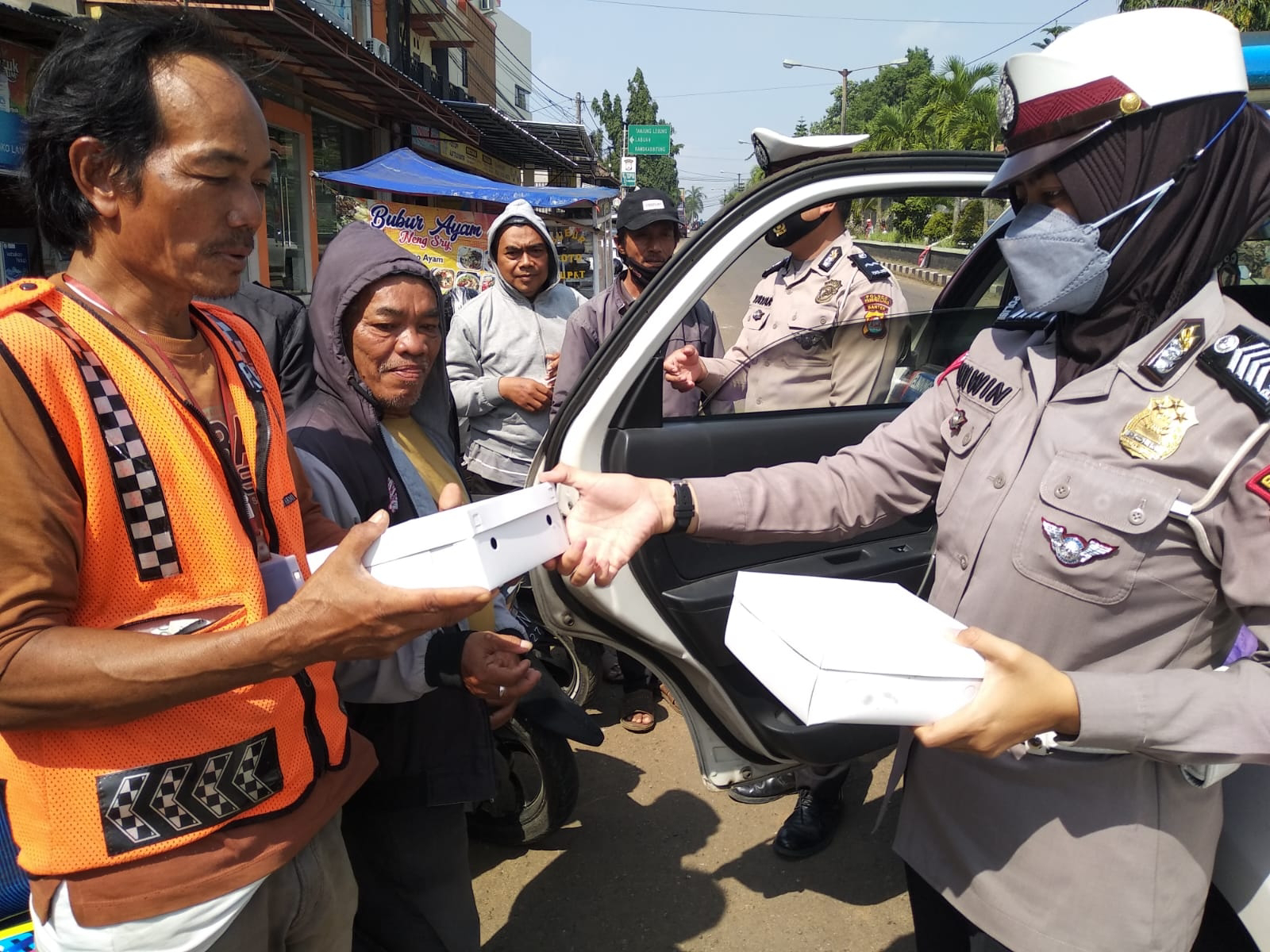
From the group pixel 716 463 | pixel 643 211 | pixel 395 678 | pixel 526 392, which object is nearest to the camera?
pixel 395 678

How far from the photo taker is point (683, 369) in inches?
102

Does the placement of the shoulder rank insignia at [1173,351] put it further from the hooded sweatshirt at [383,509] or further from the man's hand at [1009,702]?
the hooded sweatshirt at [383,509]

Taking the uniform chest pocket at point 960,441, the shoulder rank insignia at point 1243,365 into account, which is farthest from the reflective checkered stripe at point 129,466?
the shoulder rank insignia at point 1243,365

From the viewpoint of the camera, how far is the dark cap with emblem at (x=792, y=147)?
2805 millimetres

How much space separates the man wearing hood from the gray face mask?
1.14 metres

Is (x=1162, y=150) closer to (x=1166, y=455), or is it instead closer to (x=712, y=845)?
→ (x=1166, y=455)

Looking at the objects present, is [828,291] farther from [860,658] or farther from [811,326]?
[860,658]

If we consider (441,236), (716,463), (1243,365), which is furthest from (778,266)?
(441,236)

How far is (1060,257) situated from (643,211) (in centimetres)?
319

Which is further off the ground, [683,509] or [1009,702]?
[683,509]

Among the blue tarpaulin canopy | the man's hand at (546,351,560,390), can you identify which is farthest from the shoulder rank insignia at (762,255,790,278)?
the blue tarpaulin canopy

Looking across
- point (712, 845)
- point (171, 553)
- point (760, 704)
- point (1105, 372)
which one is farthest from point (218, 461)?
point (712, 845)

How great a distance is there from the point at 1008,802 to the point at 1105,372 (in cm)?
69

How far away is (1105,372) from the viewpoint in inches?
48.4
